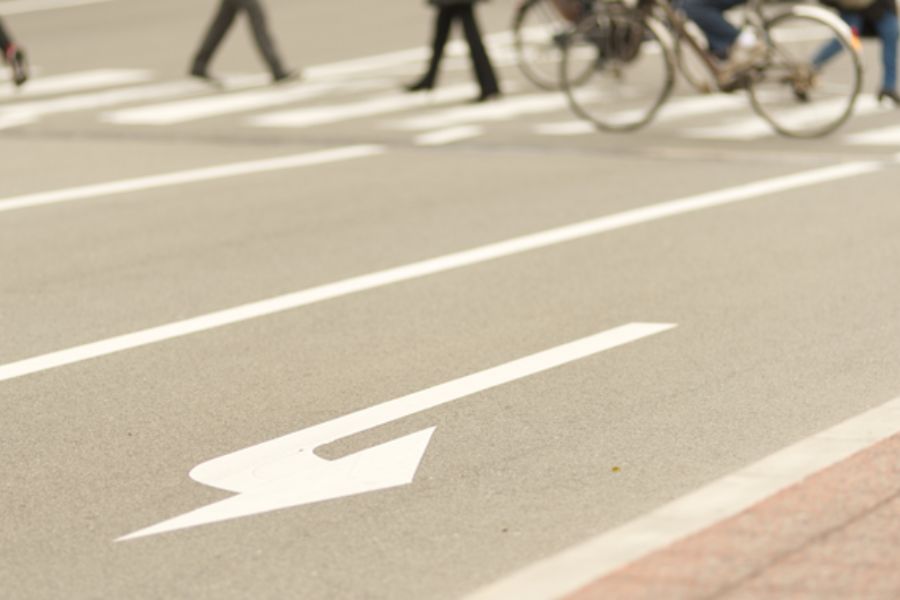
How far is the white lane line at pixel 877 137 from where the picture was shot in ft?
43.9

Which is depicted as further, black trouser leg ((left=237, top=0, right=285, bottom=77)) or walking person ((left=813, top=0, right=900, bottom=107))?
black trouser leg ((left=237, top=0, right=285, bottom=77))

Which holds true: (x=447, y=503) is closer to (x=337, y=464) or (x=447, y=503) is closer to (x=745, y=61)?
(x=337, y=464)

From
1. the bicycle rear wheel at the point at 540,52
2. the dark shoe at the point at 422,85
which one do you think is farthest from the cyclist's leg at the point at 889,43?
the dark shoe at the point at 422,85

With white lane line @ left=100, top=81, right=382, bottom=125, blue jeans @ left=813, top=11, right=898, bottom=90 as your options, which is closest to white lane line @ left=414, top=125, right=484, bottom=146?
white lane line @ left=100, top=81, right=382, bottom=125

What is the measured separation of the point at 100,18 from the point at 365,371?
20.9m

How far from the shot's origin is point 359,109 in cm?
1677

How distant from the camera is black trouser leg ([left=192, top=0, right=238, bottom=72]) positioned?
1906 cm

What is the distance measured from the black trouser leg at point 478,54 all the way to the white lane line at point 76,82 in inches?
166

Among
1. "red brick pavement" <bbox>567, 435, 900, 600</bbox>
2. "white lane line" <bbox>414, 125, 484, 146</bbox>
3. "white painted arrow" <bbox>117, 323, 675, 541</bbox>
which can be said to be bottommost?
"white lane line" <bbox>414, 125, 484, 146</bbox>

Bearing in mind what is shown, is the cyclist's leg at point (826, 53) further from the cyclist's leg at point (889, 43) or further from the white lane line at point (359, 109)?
the white lane line at point (359, 109)

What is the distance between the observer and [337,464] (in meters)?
6.12

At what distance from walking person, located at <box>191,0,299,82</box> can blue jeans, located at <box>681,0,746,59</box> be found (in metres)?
5.45

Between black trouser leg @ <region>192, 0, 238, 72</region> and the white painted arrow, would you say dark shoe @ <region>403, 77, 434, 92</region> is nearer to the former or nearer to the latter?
black trouser leg @ <region>192, 0, 238, 72</region>

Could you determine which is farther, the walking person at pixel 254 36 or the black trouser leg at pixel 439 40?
the walking person at pixel 254 36
